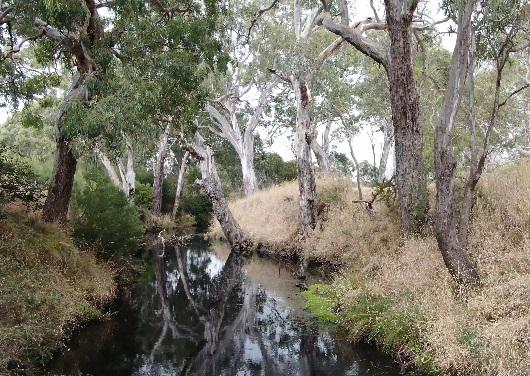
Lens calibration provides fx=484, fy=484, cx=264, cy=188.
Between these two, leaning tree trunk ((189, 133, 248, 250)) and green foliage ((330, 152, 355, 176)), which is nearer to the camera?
leaning tree trunk ((189, 133, 248, 250))

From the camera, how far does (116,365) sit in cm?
763

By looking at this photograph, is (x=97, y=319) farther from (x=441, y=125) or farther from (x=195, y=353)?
(x=441, y=125)

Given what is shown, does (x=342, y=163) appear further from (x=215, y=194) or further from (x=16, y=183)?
(x=16, y=183)

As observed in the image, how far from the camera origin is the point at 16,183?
10.3m

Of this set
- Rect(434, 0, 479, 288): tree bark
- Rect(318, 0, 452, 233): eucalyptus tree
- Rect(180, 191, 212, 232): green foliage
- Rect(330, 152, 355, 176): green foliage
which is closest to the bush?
Rect(318, 0, 452, 233): eucalyptus tree

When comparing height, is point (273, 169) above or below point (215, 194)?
above

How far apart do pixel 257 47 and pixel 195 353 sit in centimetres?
2120

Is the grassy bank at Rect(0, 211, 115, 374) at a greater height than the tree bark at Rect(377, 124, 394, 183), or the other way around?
the tree bark at Rect(377, 124, 394, 183)

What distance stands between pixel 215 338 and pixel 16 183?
538 centimetres

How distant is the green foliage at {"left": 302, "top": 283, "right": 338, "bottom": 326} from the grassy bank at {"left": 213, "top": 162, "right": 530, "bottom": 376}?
0.02 metres

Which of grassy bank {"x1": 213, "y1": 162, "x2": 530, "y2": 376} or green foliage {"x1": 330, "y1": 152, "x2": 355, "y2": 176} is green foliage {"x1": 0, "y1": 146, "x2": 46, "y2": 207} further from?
green foliage {"x1": 330, "y1": 152, "x2": 355, "y2": 176}

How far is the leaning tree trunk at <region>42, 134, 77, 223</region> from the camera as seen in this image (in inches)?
447

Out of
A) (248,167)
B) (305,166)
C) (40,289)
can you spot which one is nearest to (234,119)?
(248,167)

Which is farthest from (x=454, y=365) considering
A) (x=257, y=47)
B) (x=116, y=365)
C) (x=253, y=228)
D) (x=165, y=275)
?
(x=257, y=47)
